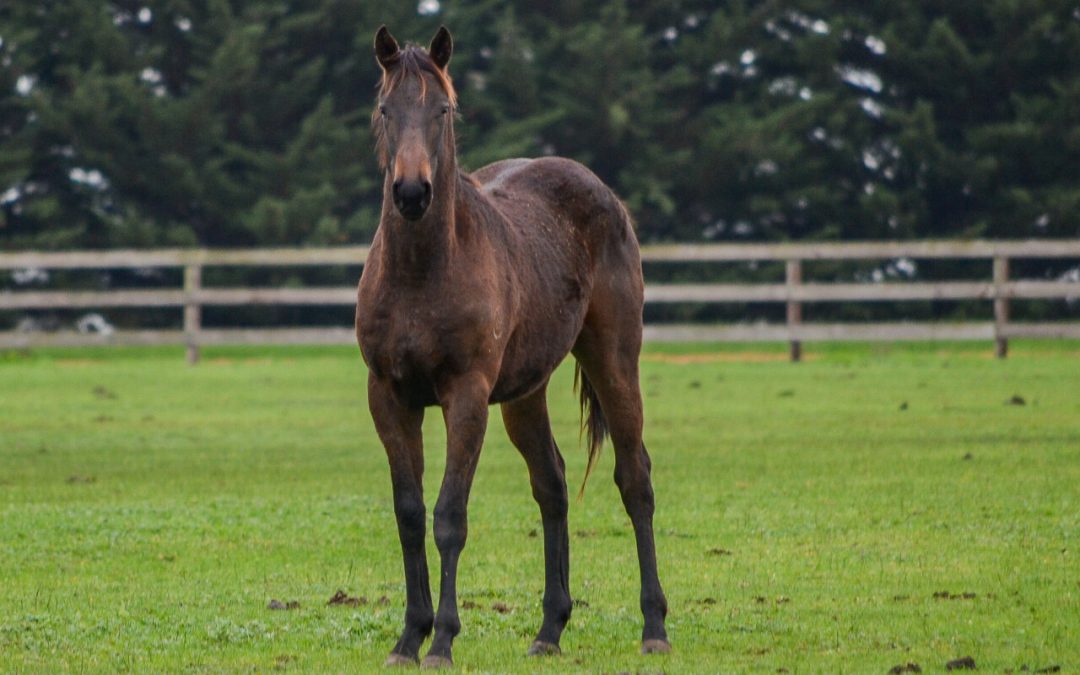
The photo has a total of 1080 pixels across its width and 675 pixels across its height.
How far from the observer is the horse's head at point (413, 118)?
584 cm

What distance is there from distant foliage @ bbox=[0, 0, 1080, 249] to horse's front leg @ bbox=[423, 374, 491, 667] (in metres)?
25.6

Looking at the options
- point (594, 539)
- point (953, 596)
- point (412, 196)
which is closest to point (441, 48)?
point (412, 196)

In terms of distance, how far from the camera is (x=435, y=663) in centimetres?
586

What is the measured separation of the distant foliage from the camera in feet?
107

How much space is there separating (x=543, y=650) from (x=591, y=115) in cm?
2786

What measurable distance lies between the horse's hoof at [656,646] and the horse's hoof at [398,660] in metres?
0.83

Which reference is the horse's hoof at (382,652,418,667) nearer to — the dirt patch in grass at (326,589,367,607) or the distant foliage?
the dirt patch in grass at (326,589,367,607)

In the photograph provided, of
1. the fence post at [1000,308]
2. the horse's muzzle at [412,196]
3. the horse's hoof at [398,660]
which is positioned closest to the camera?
the horse's muzzle at [412,196]

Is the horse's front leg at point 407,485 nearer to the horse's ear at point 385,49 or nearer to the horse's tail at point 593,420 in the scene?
the horse's ear at point 385,49

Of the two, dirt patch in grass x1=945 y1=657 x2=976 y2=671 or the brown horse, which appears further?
the brown horse

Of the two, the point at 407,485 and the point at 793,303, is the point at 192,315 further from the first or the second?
the point at 407,485

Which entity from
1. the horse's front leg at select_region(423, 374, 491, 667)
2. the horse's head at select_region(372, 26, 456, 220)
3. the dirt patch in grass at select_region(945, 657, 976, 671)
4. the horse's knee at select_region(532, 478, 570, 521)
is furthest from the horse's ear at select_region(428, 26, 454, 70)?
the dirt patch in grass at select_region(945, 657, 976, 671)

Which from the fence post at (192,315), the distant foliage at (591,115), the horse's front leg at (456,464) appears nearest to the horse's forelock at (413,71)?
the horse's front leg at (456,464)

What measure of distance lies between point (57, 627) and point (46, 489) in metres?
5.12
